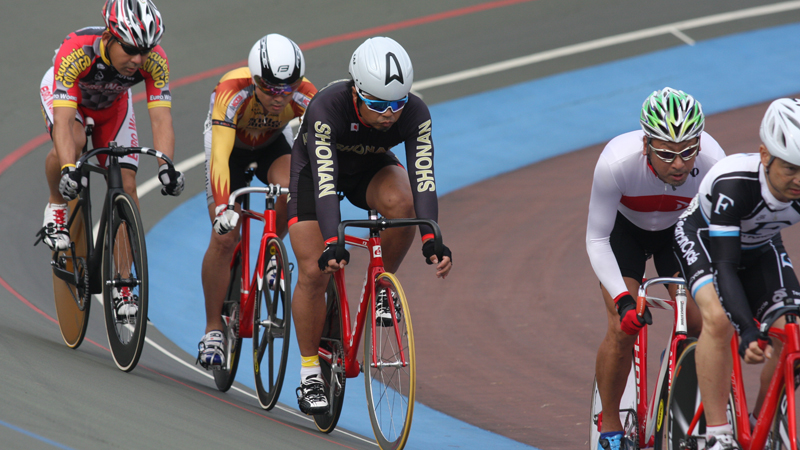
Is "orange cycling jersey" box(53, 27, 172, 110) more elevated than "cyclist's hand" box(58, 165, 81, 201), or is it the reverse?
"orange cycling jersey" box(53, 27, 172, 110)

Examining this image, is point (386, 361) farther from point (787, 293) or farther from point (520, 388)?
point (520, 388)

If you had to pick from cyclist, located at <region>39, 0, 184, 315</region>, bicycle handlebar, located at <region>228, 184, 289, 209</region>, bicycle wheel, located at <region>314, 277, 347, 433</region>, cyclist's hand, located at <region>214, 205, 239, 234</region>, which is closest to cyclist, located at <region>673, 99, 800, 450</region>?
bicycle wheel, located at <region>314, 277, 347, 433</region>

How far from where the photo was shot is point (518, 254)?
768 cm

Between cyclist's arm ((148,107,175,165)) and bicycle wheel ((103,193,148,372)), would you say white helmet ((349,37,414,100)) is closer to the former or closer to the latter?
bicycle wheel ((103,193,148,372))

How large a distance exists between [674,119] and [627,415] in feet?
4.00

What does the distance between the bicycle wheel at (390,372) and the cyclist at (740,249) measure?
1064 mm

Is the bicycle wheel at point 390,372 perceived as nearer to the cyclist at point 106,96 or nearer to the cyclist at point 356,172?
the cyclist at point 356,172

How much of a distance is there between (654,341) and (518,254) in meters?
1.72

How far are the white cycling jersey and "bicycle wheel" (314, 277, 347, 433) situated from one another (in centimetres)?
115

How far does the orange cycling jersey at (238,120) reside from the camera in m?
4.80

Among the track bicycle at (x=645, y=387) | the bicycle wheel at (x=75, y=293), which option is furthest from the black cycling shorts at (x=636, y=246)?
the bicycle wheel at (x=75, y=293)

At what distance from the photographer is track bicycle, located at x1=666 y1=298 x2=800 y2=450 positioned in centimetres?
297

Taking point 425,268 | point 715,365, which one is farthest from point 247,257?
point 425,268

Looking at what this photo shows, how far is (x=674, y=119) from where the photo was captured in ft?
11.8
